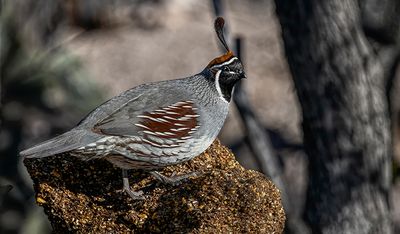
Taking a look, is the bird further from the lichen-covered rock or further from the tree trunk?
the tree trunk

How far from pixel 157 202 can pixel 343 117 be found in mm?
3004

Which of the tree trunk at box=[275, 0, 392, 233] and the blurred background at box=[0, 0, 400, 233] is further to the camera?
the blurred background at box=[0, 0, 400, 233]

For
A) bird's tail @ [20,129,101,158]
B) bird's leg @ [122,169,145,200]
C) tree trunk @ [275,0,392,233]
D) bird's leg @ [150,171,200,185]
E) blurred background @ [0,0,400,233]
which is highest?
bird's tail @ [20,129,101,158]

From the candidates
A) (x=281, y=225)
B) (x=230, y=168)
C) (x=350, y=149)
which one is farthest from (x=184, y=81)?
(x=350, y=149)

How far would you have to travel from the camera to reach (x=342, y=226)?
7.94m

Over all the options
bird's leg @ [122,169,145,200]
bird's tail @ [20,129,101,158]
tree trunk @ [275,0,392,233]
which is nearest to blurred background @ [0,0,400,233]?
tree trunk @ [275,0,392,233]

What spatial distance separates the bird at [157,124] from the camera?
224 inches

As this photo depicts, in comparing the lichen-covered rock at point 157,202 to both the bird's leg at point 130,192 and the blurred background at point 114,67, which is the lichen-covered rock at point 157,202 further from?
the blurred background at point 114,67

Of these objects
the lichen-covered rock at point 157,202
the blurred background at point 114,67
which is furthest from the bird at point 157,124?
the blurred background at point 114,67

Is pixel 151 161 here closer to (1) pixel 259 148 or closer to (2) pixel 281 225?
(2) pixel 281 225

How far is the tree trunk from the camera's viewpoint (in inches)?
313

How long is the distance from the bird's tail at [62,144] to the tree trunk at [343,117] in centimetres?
284

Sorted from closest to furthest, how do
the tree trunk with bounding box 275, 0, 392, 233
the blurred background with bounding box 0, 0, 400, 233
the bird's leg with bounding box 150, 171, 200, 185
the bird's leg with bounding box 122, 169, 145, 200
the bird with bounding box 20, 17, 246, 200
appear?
the bird's leg with bounding box 122, 169, 145, 200
the bird's leg with bounding box 150, 171, 200, 185
the bird with bounding box 20, 17, 246, 200
the tree trunk with bounding box 275, 0, 392, 233
the blurred background with bounding box 0, 0, 400, 233

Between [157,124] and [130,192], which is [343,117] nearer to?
[157,124]
